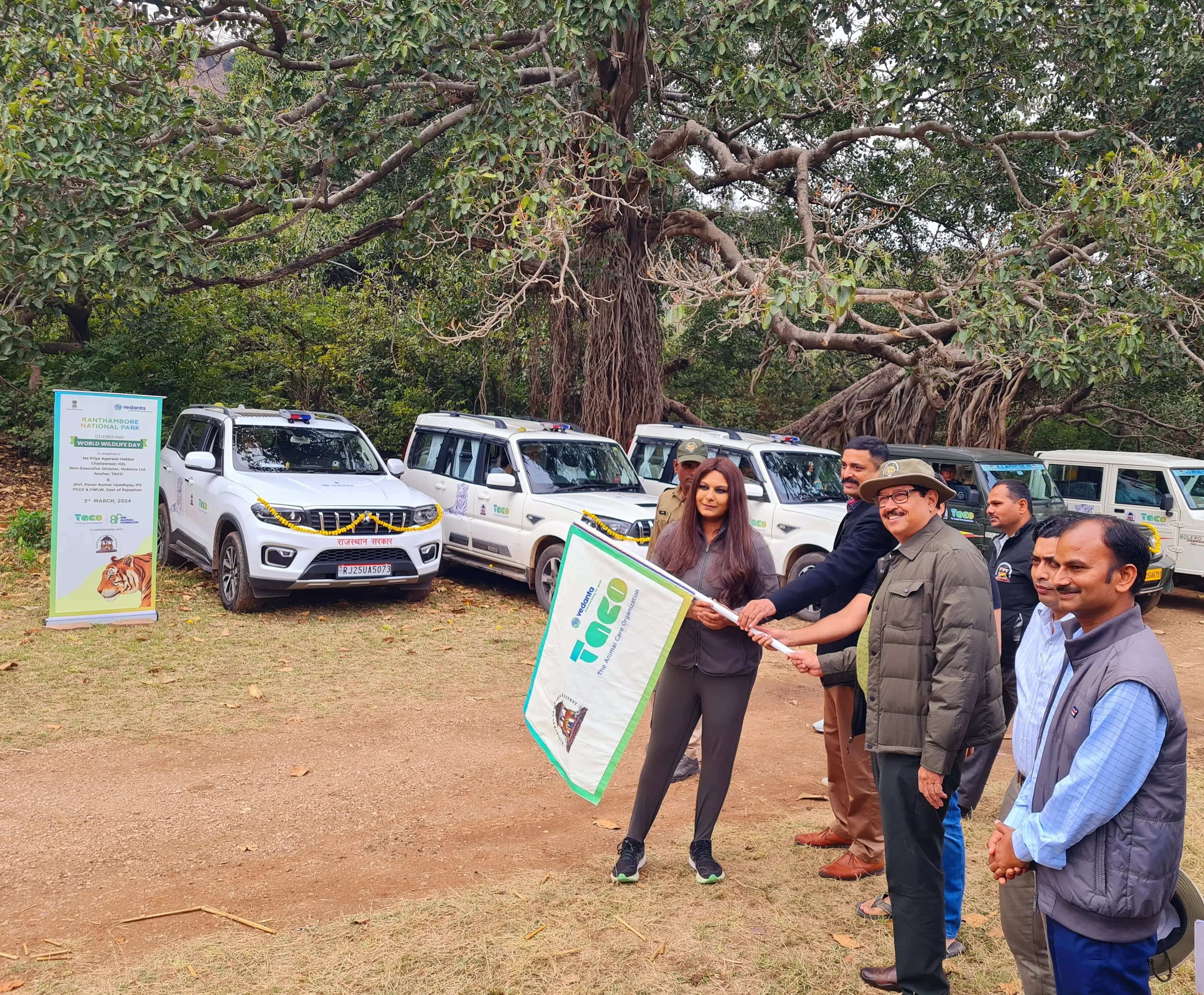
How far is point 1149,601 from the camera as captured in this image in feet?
35.8

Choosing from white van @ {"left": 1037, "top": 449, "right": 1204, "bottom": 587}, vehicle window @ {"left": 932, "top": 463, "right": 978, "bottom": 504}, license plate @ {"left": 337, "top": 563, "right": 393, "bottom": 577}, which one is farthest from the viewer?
white van @ {"left": 1037, "top": 449, "right": 1204, "bottom": 587}

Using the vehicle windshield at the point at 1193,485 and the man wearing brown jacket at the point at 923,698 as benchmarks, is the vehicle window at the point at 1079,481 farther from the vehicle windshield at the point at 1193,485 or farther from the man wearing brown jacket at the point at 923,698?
the man wearing brown jacket at the point at 923,698

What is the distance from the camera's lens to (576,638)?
4.33 meters

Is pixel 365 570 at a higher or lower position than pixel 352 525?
lower

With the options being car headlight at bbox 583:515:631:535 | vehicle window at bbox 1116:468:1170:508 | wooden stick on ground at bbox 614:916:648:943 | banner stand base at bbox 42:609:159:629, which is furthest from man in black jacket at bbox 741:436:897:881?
vehicle window at bbox 1116:468:1170:508

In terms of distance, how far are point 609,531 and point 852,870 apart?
5173 mm

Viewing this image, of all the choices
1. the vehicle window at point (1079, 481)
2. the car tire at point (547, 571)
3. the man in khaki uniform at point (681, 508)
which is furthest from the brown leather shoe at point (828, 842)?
the vehicle window at point (1079, 481)

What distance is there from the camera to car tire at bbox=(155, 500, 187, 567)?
35.1 feet

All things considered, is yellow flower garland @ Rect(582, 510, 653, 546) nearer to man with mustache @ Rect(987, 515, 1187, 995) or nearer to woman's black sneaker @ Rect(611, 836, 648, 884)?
woman's black sneaker @ Rect(611, 836, 648, 884)

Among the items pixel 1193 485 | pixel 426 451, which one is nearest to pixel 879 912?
pixel 426 451

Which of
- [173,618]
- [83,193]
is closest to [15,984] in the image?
[173,618]

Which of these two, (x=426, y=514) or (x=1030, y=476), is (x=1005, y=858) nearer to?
(x=426, y=514)

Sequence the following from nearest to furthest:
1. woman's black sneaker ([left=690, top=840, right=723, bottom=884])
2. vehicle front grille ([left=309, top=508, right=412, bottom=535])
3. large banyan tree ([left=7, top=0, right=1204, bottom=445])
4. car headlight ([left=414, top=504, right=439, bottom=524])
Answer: woman's black sneaker ([left=690, top=840, right=723, bottom=884]) < vehicle front grille ([left=309, top=508, right=412, bottom=535]) < car headlight ([left=414, top=504, right=439, bottom=524]) < large banyan tree ([left=7, top=0, right=1204, bottom=445])

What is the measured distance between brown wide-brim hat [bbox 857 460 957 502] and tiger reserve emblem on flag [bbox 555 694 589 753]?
1.55 m
